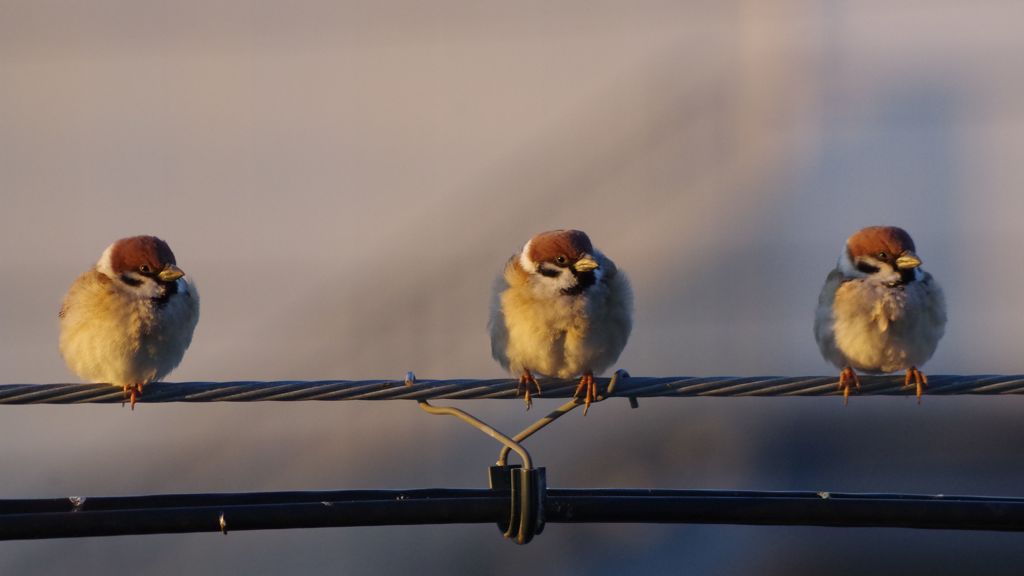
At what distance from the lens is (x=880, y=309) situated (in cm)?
579

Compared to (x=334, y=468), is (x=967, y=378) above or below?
above

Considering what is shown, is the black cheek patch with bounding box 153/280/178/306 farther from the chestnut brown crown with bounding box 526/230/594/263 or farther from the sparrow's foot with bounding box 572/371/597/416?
the sparrow's foot with bounding box 572/371/597/416

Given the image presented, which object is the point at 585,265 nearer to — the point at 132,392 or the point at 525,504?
the point at 132,392

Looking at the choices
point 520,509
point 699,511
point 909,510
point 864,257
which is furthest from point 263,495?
point 864,257

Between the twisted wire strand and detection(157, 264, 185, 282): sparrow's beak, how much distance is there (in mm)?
1219

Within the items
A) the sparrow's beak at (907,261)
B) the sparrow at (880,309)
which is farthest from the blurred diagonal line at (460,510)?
the sparrow's beak at (907,261)

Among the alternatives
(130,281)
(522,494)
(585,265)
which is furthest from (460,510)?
(130,281)

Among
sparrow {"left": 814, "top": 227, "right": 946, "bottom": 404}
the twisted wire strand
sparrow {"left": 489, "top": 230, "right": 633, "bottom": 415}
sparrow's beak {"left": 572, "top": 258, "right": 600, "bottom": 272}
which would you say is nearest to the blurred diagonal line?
the twisted wire strand

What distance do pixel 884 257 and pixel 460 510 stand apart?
284 cm

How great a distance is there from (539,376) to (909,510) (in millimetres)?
2298

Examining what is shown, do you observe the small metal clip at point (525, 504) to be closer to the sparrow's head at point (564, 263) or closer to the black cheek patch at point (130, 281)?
the sparrow's head at point (564, 263)

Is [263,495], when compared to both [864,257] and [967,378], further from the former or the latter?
[864,257]

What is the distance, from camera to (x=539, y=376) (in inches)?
229

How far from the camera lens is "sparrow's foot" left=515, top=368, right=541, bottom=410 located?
4762 mm
